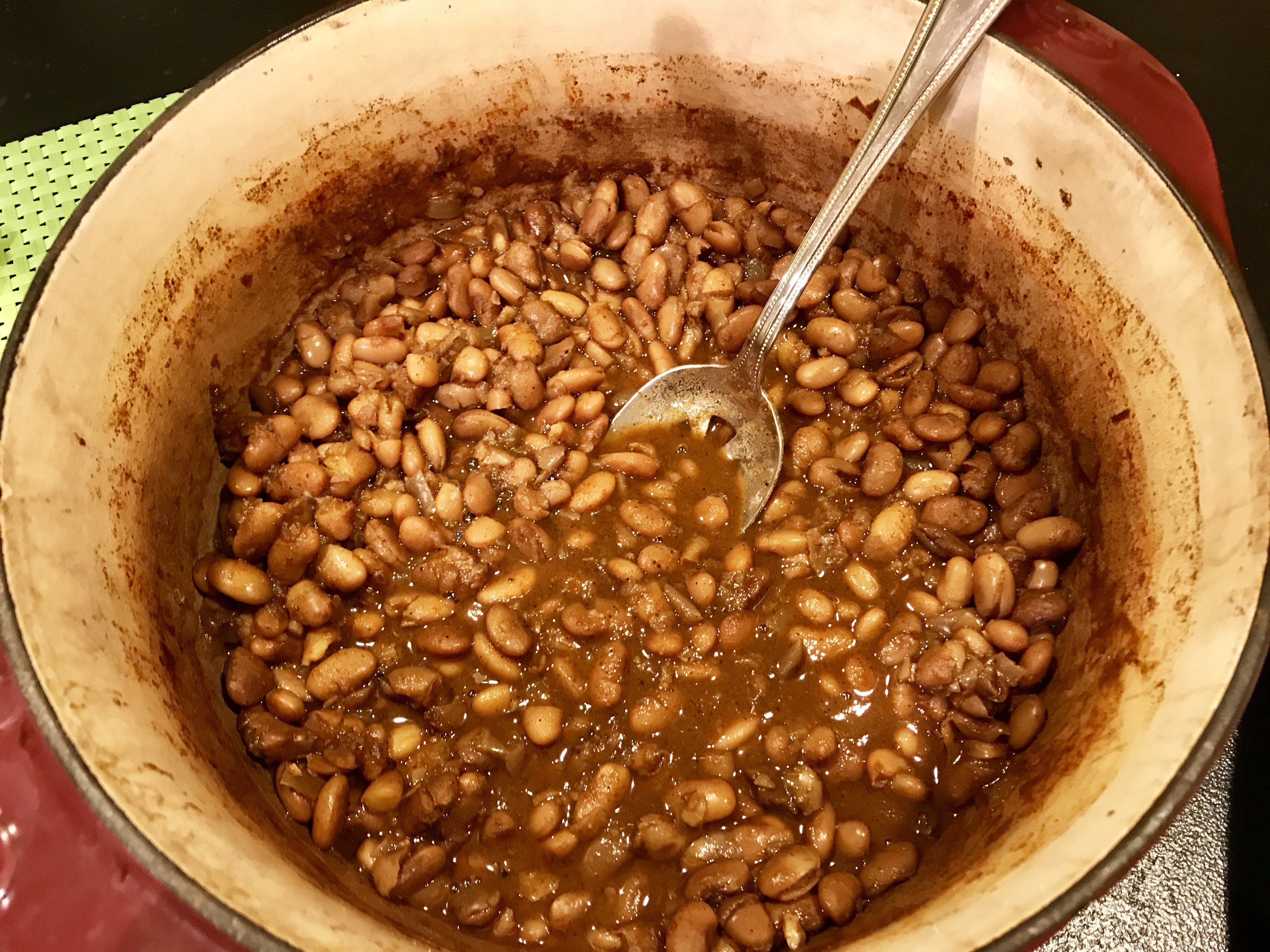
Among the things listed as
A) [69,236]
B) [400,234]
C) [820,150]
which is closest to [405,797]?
[69,236]

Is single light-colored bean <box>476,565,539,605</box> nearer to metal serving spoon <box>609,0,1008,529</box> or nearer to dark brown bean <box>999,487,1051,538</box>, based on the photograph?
metal serving spoon <box>609,0,1008,529</box>

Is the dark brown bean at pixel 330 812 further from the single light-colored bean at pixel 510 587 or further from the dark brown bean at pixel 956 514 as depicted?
the dark brown bean at pixel 956 514

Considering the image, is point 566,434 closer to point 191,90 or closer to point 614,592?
point 614,592

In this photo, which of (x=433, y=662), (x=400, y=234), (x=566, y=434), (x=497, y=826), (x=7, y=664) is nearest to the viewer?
(x=7, y=664)

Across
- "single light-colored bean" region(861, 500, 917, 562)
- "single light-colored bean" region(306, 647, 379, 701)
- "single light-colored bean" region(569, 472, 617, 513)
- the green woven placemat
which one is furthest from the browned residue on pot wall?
"single light-colored bean" region(569, 472, 617, 513)

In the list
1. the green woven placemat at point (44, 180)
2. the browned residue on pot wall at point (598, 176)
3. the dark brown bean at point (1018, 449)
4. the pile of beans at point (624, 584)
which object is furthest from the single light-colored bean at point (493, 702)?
the green woven placemat at point (44, 180)

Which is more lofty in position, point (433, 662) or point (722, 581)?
point (722, 581)

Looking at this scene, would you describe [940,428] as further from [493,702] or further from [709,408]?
[493,702]
